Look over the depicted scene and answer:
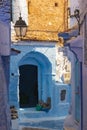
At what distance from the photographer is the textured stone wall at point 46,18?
19.2 meters

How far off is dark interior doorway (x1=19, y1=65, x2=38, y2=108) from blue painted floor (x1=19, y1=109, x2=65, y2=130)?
4.36 ft

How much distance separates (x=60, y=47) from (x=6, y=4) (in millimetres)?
11843

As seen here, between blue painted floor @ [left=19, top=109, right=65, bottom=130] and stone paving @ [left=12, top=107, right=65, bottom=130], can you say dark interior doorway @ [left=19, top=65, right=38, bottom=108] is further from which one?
stone paving @ [left=12, top=107, right=65, bottom=130]

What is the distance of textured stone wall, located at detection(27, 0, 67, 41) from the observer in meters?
19.2

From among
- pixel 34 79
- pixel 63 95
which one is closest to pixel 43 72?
pixel 34 79

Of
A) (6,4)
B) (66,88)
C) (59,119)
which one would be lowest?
(59,119)

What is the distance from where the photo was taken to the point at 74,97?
35.3 ft

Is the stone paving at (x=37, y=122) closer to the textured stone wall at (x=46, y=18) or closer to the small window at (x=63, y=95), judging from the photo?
the small window at (x=63, y=95)

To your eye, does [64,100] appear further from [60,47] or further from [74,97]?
[74,97]

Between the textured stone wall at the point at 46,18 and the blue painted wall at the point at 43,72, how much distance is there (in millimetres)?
571

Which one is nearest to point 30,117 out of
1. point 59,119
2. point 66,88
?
point 59,119

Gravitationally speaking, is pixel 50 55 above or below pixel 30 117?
above

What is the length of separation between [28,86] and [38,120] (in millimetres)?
3809

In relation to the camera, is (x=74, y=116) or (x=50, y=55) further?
(x=50, y=55)
